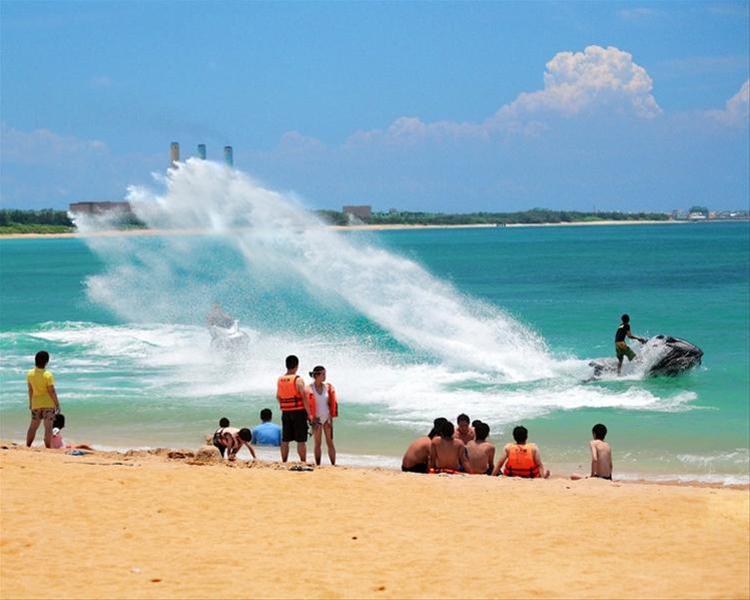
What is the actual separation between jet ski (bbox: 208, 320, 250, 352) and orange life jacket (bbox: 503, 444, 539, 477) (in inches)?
609

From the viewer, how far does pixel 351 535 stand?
32.9 feet

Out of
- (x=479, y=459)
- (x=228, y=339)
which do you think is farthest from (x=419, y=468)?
(x=228, y=339)

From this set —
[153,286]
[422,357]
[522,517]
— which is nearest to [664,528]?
[522,517]

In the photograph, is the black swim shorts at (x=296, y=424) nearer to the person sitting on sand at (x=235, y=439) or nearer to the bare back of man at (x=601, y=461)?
the person sitting on sand at (x=235, y=439)

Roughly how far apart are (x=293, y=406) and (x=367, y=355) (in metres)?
14.2

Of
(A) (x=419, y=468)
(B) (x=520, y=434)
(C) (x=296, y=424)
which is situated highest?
(C) (x=296, y=424)

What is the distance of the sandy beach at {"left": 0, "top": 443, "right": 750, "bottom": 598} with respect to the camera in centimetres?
855

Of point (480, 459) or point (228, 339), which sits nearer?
point (480, 459)

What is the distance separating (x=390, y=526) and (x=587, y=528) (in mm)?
1953

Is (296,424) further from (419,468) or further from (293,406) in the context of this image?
(419,468)

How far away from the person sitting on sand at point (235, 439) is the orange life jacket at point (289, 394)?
1.31m

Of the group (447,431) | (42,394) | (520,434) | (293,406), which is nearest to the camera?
(520,434)

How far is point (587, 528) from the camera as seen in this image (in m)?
10.2

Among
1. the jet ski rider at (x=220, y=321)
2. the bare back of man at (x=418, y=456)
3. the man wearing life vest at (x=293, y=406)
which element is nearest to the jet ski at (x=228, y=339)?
the jet ski rider at (x=220, y=321)
